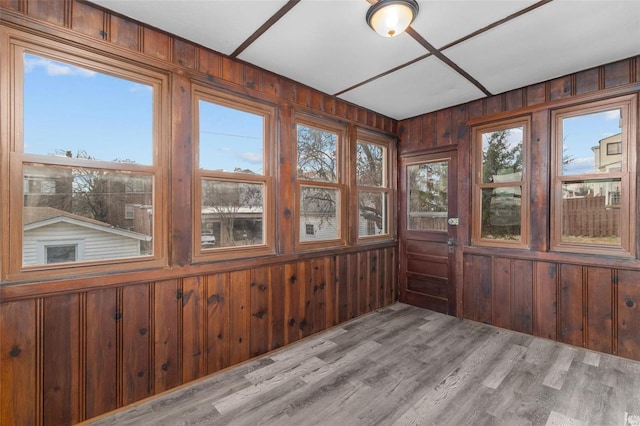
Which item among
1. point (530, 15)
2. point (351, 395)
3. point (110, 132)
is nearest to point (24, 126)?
point (110, 132)

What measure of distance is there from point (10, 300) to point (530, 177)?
4.45 metres

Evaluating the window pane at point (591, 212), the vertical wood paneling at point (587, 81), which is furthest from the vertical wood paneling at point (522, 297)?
the vertical wood paneling at point (587, 81)

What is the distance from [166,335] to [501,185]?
12.2 ft

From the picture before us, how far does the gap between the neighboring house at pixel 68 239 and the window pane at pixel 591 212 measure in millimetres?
4029

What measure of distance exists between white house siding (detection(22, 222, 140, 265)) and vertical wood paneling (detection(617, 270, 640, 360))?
13.8 ft

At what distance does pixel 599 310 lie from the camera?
9.12ft

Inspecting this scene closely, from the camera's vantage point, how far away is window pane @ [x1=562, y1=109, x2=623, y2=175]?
9.00 ft

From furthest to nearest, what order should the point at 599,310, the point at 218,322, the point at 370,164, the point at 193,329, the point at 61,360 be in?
the point at 370,164, the point at 599,310, the point at 218,322, the point at 193,329, the point at 61,360

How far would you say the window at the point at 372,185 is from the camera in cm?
383

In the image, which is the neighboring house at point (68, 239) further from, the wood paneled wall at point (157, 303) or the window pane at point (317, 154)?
the window pane at point (317, 154)

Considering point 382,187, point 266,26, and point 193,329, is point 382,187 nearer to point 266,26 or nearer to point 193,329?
point 266,26

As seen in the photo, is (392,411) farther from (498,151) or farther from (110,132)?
(498,151)

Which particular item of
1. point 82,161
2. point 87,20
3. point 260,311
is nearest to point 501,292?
point 260,311

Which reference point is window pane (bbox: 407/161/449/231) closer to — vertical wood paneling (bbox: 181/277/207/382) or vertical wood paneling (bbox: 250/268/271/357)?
vertical wood paneling (bbox: 250/268/271/357)
